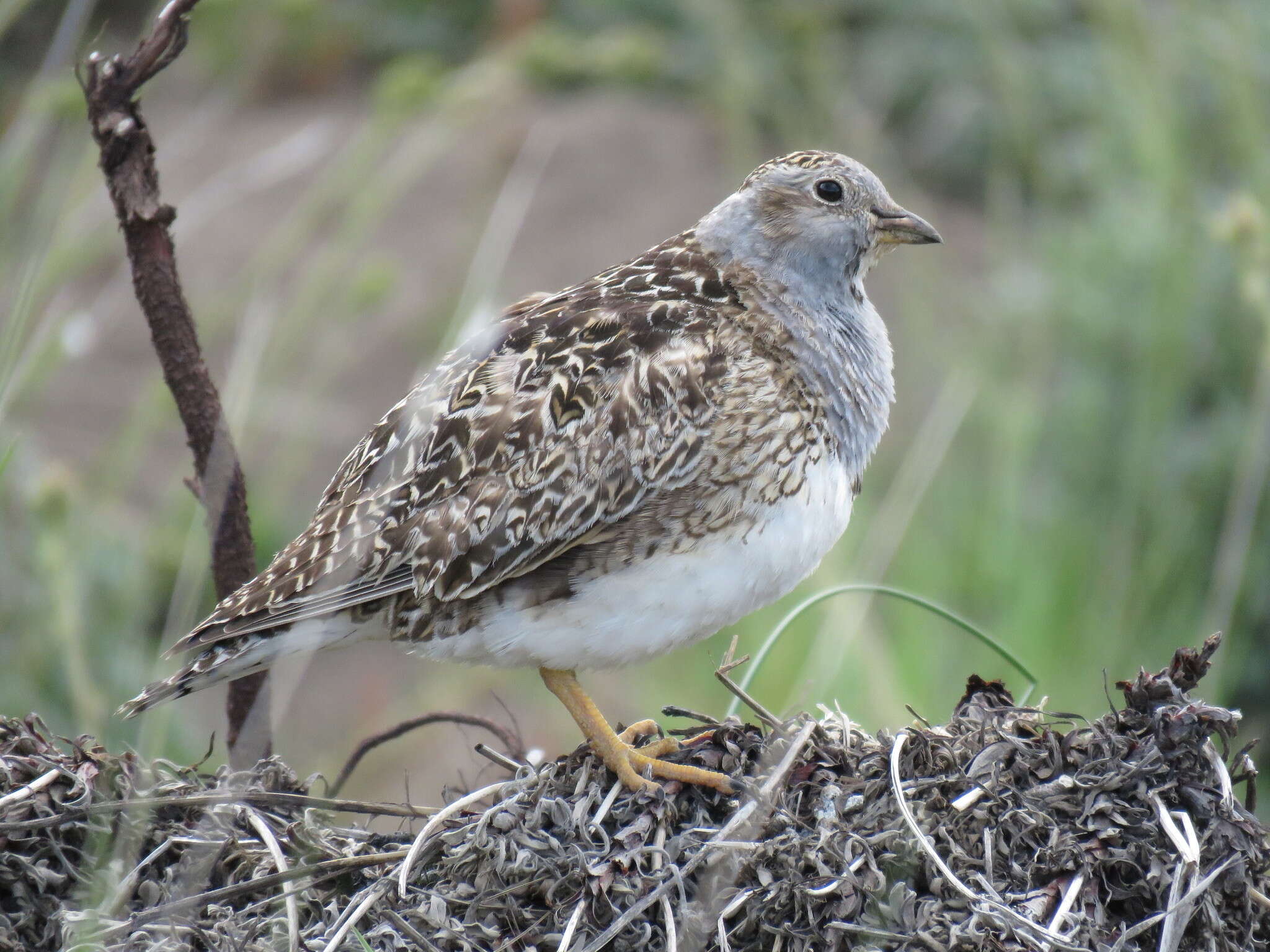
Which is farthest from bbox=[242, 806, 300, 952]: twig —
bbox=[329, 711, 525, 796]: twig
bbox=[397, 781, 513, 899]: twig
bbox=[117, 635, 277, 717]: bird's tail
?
bbox=[117, 635, 277, 717]: bird's tail

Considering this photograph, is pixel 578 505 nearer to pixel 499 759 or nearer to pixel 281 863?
pixel 499 759

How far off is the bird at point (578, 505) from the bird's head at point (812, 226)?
0.27m

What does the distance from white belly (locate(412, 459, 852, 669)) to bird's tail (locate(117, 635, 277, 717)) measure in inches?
17.4

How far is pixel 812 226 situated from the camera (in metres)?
3.74

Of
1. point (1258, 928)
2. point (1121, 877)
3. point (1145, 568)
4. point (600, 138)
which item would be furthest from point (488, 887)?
point (600, 138)

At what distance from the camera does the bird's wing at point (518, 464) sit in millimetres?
3229

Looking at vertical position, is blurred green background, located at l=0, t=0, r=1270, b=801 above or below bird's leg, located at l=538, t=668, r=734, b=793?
above

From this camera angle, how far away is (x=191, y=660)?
11.2ft

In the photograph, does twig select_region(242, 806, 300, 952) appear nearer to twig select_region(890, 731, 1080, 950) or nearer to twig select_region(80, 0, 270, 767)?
twig select_region(80, 0, 270, 767)

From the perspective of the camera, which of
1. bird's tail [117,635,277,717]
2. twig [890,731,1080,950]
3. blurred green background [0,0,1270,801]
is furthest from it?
blurred green background [0,0,1270,801]

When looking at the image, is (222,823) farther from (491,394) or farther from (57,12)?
(57,12)

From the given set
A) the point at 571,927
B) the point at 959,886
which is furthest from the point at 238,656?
the point at 959,886

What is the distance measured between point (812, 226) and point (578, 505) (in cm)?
107

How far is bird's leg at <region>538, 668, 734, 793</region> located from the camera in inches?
106
